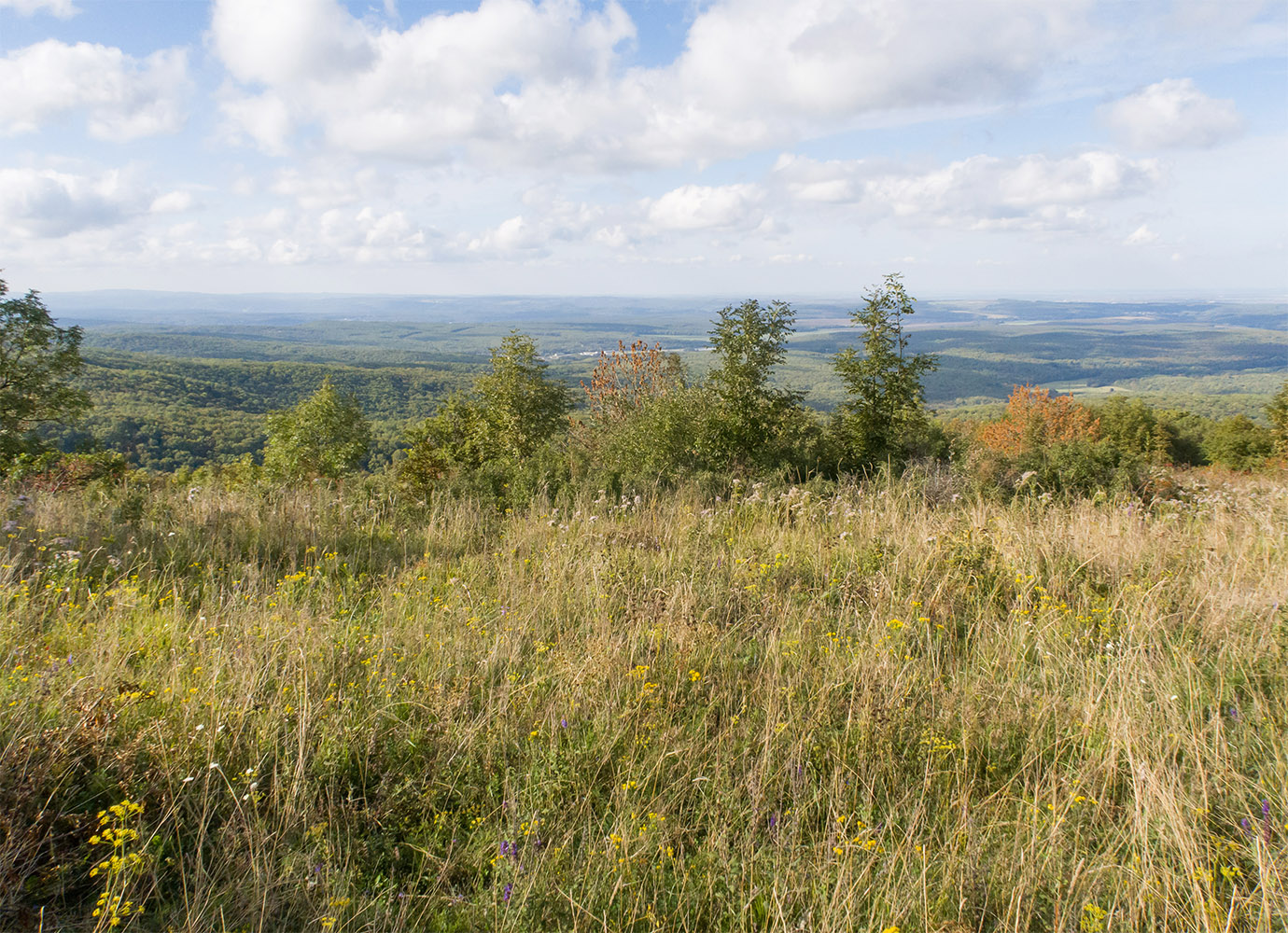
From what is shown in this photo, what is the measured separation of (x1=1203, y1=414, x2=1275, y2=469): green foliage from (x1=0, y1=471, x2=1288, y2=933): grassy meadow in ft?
158

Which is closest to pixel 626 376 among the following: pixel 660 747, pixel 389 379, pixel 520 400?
pixel 520 400

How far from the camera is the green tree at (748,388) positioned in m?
13.0

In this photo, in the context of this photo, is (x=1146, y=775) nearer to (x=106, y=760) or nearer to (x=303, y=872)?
(x=303, y=872)

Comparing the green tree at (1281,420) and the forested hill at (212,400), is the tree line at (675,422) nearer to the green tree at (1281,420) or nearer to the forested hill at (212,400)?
the green tree at (1281,420)

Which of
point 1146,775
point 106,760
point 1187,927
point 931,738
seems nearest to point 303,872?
point 106,760

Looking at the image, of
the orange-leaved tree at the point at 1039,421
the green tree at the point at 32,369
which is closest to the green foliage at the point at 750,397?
the green tree at the point at 32,369

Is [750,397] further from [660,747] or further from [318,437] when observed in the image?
[318,437]

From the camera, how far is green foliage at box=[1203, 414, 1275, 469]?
4038cm

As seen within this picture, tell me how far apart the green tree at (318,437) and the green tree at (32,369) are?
2168 centimetres

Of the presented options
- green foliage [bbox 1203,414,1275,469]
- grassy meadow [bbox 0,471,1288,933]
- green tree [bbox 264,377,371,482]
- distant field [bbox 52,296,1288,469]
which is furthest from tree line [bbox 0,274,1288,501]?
green tree [bbox 264,377,371,482]

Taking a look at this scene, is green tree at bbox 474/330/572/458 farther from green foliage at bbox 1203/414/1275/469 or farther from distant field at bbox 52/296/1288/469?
green foliage at bbox 1203/414/1275/469

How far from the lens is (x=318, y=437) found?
47969 millimetres

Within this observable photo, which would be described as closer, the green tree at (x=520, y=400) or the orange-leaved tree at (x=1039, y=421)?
the green tree at (x=520, y=400)

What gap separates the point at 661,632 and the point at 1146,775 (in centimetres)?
200
